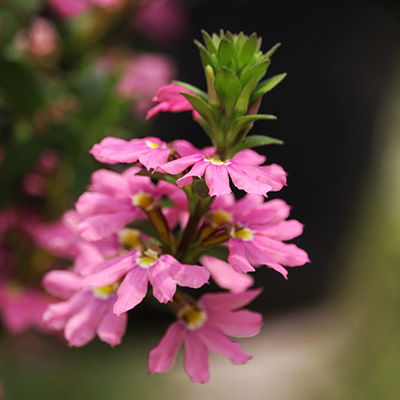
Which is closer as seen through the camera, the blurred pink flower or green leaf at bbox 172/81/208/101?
green leaf at bbox 172/81/208/101

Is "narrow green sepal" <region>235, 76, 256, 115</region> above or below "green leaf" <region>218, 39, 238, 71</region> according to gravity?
below

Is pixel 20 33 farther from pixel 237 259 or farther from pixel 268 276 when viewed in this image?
pixel 268 276

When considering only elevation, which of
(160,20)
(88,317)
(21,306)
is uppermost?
(160,20)

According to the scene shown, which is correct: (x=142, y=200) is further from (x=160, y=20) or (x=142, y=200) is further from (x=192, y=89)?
(x=160, y=20)

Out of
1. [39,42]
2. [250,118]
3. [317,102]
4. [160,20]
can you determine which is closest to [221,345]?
[250,118]

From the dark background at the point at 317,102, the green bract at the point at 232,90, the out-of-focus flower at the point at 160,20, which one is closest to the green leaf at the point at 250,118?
the green bract at the point at 232,90

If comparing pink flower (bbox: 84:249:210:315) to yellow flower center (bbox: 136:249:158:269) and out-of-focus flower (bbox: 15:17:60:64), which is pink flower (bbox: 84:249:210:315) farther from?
out-of-focus flower (bbox: 15:17:60:64)

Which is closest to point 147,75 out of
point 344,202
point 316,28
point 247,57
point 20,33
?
point 20,33

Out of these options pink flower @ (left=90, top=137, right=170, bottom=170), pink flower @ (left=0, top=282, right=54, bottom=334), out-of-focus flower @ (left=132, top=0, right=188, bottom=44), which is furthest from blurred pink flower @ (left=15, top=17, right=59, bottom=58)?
pink flower @ (left=90, top=137, right=170, bottom=170)
